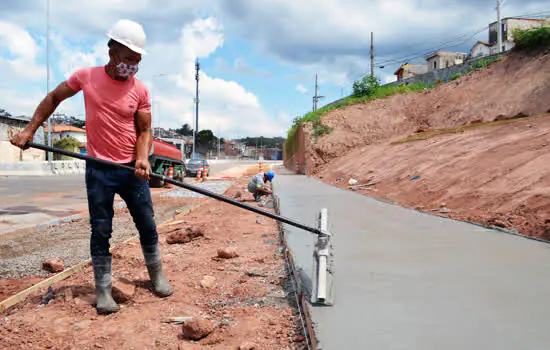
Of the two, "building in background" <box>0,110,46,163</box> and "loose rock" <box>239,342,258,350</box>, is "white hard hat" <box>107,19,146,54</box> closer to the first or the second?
"loose rock" <box>239,342,258,350</box>

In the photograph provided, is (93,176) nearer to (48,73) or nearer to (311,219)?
(311,219)

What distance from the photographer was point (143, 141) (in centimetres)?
314

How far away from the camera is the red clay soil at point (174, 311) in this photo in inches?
95.3

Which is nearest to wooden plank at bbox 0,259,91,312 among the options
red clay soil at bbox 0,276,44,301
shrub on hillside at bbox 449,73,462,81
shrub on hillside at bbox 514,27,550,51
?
red clay soil at bbox 0,276,44,301

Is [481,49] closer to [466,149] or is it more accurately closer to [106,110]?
[466,149]

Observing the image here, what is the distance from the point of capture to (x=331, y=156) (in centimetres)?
2248

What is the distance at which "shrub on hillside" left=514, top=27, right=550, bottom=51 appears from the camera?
A: 1639 cm

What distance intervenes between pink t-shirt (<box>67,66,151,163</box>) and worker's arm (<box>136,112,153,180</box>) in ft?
0.26

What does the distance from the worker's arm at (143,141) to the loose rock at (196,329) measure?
1113 mm

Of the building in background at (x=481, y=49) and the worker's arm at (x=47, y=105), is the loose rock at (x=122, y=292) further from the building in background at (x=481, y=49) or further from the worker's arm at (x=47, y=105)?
the building in background at (x=481, y=49)

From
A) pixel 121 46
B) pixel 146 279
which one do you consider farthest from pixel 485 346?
pixel 121 46

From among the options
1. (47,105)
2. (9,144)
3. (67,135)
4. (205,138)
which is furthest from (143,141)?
(205,138)

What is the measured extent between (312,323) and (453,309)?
0.93 meters

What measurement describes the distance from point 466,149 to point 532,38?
996 cm
